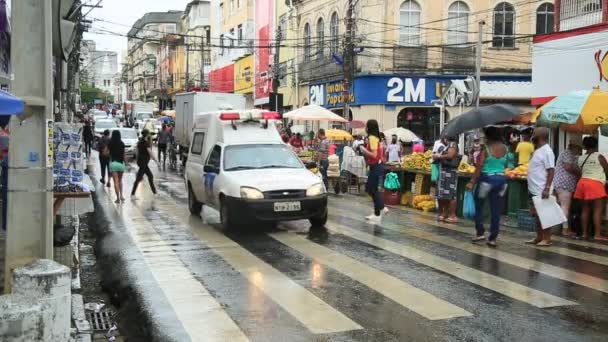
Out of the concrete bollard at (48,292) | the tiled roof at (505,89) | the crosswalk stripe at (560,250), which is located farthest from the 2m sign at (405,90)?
the concrete bollard at (48,292)

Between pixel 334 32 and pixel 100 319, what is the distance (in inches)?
1249

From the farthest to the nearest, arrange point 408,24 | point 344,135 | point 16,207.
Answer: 1. point 408,24
2. point 344,135
3. point 16,207

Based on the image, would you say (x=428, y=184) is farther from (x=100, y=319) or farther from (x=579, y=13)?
(x=100, y=319)

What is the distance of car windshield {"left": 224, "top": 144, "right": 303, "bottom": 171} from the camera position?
41.3 feet

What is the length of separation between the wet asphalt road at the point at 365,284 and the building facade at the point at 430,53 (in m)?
21.3

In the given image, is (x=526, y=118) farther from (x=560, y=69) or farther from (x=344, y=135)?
(x=344, y=135)

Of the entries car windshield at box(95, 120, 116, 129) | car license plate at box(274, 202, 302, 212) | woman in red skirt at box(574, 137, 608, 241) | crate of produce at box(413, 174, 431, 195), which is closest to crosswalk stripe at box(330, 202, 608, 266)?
woman in red skirt at box(574, 137, 608, 241)

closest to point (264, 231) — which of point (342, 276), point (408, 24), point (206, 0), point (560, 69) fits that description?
point (342, 276)

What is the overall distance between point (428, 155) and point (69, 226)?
29.6ft

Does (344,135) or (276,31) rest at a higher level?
(276,31)

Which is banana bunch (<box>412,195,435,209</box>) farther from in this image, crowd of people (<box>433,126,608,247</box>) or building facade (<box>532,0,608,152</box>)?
building facade (<box>532,0,608,152</box>)

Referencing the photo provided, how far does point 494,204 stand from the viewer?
10500mm

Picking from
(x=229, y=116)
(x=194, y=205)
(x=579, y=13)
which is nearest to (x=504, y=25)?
(x=579, y=13)

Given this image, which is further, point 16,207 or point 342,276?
point 342,276
